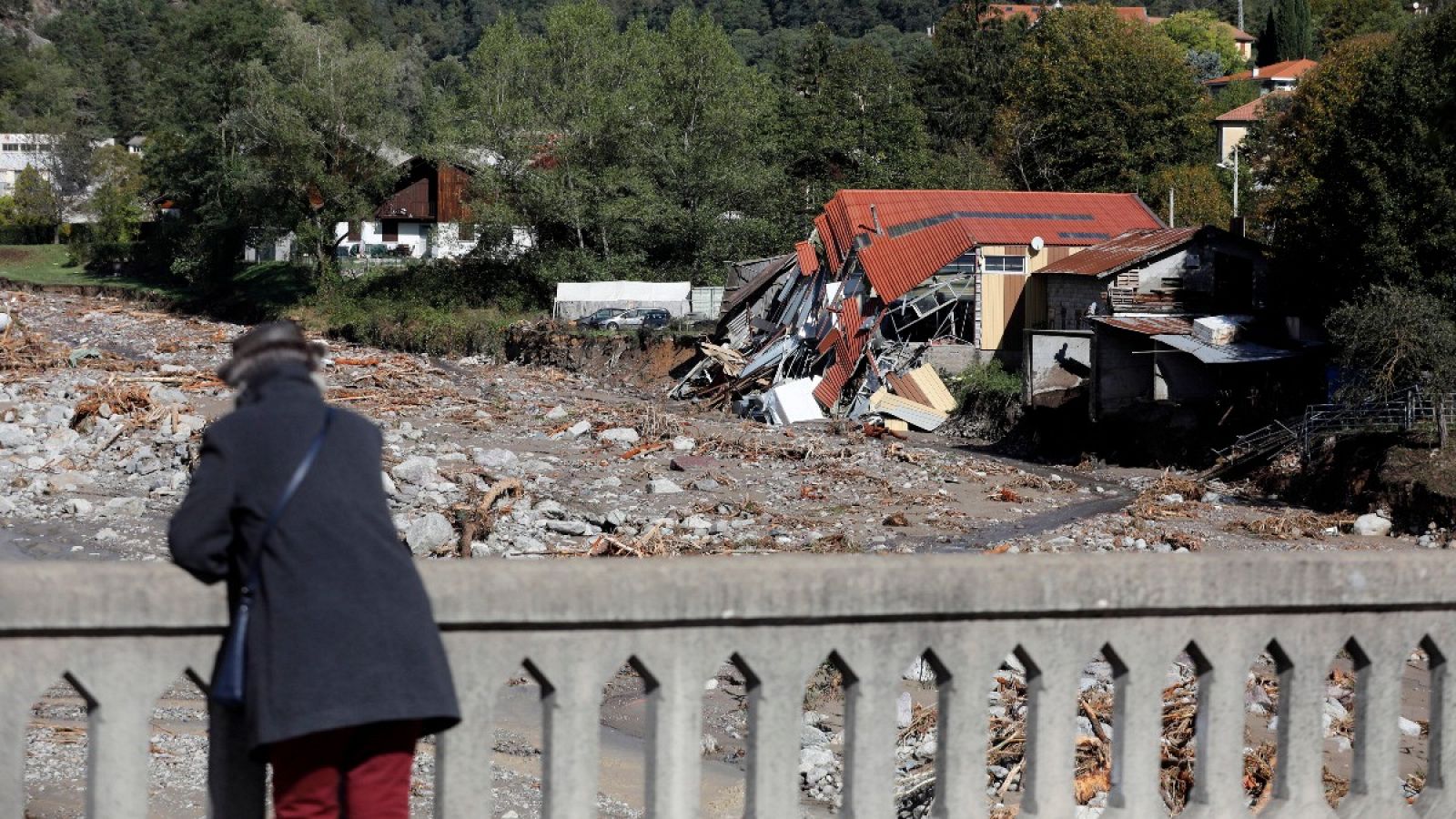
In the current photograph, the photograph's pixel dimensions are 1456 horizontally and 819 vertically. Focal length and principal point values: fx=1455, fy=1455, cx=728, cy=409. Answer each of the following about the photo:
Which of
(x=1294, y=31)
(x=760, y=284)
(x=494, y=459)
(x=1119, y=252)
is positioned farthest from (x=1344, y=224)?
(x=1294, y=31)

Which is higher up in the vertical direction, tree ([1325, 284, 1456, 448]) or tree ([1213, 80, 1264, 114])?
tree ([1213, 80, 1264, 114])

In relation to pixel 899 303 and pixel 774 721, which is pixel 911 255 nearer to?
pixel 899 303

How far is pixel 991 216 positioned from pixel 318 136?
25.0 meters

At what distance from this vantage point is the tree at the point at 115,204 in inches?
2908

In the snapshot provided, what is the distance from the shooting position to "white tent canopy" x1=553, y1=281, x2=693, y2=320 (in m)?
47.7

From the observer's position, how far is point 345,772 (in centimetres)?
300

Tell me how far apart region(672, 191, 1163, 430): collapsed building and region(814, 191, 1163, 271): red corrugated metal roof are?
0.16 ft

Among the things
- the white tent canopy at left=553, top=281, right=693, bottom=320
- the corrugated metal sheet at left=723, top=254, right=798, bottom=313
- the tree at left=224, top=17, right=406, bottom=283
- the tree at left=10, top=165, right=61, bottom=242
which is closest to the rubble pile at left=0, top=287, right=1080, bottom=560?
the corrugated metal sheet at left=723, top=254, right=798, bottom=313

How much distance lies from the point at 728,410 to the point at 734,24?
170543 millimetres

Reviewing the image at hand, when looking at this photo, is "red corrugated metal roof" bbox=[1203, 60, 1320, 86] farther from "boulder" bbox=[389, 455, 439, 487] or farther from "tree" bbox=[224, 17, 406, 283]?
"boulder" bbox=[389, 455, 439, 487]

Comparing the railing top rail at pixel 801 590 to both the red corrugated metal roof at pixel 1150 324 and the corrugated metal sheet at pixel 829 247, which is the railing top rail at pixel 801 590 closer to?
the red corrugated metal roof at pixel 1150 324

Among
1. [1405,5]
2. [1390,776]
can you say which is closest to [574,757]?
[1390,776]

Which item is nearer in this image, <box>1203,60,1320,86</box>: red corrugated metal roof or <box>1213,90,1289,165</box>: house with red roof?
<box>1213,90,1289,165</box>: house with red roof

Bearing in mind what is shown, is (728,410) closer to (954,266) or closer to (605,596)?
(954,266)
